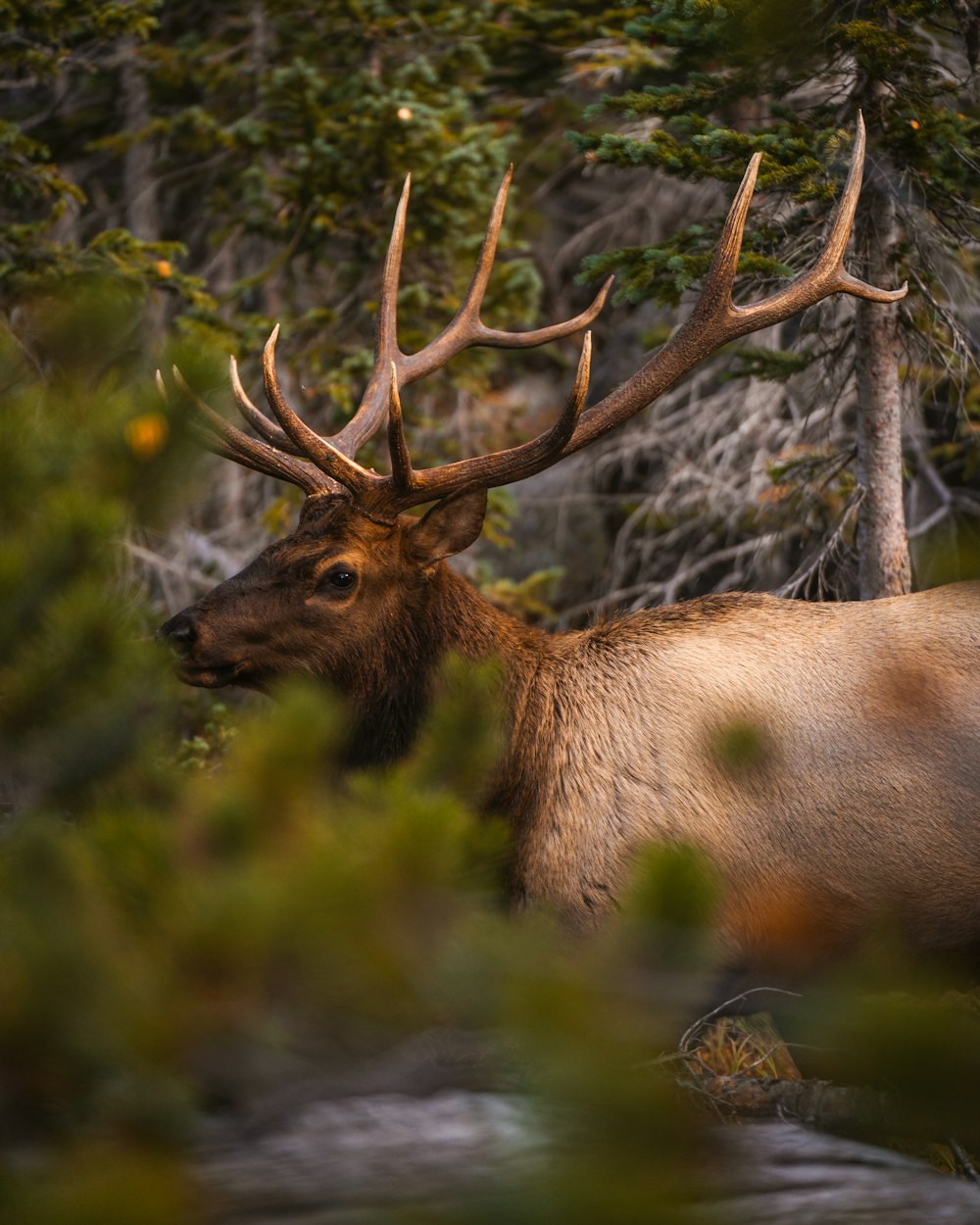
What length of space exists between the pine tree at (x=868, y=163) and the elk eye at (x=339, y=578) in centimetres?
172

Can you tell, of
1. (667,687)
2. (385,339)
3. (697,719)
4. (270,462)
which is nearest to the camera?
(697,719)

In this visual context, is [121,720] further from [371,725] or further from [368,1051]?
[371,725]

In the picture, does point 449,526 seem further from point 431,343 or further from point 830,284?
point 830,284

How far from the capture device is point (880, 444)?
5625 millimetres

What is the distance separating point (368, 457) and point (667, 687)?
12.1 feet

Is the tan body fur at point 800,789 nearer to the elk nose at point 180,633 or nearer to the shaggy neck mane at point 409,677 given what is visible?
the shaggy neck mane at point 409,677

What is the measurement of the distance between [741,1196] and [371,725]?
9.64 ft

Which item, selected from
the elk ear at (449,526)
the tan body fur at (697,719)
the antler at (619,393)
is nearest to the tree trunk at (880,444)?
the antler at (619,393)

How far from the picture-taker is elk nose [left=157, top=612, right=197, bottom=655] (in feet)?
14.4

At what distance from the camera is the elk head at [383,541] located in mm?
4551

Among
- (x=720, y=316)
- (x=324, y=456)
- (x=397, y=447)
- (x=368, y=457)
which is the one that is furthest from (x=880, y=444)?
(x=368, y=457)

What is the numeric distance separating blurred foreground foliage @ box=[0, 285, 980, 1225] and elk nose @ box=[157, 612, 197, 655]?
260 cm

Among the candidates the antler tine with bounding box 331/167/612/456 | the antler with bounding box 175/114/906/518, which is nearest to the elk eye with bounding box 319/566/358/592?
the antler with bounding box 175/114/906/518

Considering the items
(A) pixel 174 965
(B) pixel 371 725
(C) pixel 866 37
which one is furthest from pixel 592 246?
(A) pixel 174 965
